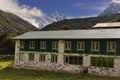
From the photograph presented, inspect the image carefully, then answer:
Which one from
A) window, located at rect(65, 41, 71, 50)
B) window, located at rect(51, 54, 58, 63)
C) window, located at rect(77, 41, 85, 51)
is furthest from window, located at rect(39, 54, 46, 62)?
window, located at rect(77, 41, 85, 51)

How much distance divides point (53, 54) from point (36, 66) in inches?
234

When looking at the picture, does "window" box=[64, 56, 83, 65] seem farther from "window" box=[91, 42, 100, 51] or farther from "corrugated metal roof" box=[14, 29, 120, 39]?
"corrugated metal roof" box=[14, 29, 120, 39]

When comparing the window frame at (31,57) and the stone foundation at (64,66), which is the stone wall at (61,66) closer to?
the stone foundation at (64,66)

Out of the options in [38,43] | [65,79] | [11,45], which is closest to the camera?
[65,79]

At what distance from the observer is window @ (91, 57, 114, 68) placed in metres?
63.9

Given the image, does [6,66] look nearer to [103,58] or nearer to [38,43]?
[38,43]

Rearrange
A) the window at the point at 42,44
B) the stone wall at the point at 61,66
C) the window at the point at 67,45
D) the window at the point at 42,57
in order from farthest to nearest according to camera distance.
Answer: the window at the point at 42,44
the window at the point at 42,57
the window at the point at 67,45
the stone wall at the point at 61,66

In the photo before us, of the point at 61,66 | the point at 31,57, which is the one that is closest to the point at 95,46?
the point at 61,66

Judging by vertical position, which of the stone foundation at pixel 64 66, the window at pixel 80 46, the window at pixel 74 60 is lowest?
the stone foundation at pixel 64 66

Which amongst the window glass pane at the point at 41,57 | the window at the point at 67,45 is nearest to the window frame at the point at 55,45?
the window at the point at 67,45

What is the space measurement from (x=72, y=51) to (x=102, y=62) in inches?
344

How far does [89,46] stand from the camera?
2694 inches

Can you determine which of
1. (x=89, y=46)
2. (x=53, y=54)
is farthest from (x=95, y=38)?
(x=53, y=54)

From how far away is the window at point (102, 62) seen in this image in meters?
63.9
